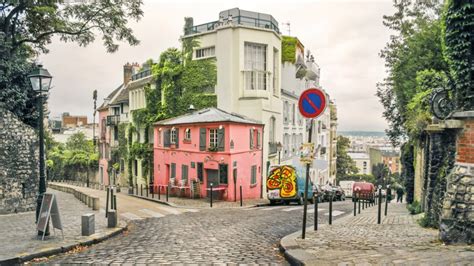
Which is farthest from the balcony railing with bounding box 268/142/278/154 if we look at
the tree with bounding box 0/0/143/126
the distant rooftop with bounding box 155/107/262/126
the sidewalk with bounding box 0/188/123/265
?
the sidewalk with bounding box 0/188/123/265

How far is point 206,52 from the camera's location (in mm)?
31172

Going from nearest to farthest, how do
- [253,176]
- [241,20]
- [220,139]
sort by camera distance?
[220,139], [253,176], [241,20]

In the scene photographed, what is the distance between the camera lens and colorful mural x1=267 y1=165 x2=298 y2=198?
2156 centimetres

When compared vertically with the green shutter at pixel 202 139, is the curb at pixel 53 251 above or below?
below

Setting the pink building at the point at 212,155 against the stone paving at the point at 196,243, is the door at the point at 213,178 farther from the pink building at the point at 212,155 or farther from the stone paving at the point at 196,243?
the stone paving at the point at 196,243

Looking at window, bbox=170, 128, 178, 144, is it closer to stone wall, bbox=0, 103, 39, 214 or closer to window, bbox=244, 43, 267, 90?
window, bbox=244, 43, 267, 90

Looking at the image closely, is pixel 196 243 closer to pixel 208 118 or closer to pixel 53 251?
pixel 53 251

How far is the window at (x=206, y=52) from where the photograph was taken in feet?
101

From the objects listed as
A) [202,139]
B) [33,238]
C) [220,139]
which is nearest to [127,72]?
[202,139]

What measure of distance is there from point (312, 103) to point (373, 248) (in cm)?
297

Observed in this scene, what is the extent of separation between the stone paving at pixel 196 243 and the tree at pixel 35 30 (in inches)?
312

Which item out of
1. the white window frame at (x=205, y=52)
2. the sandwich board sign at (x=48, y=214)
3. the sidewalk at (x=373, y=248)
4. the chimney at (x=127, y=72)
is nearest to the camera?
the sidewalk at (x=373, y=248)

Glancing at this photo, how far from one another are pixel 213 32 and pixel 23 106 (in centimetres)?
1672

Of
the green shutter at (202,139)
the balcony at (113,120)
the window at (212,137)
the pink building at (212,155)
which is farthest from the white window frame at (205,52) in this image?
the balcony at (113,120)
